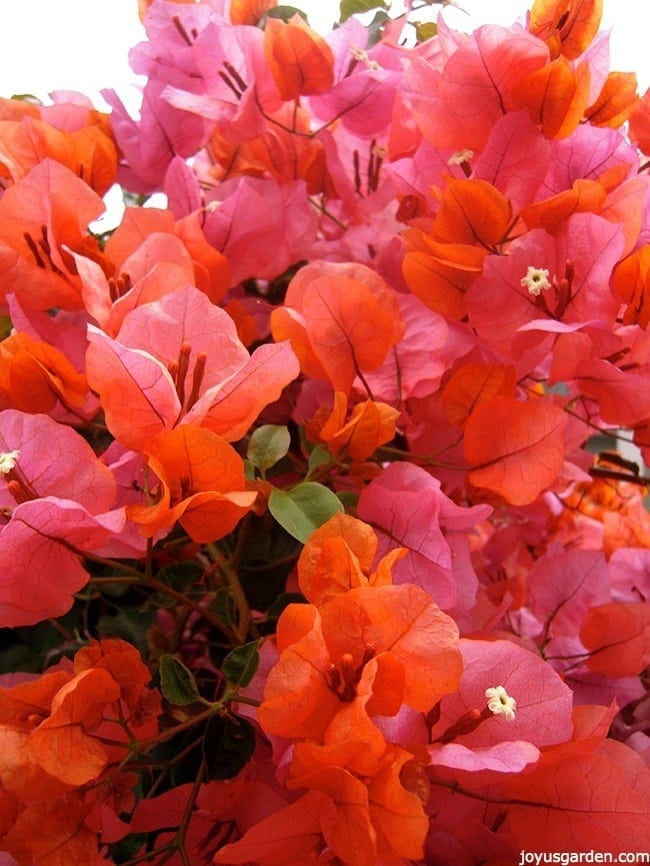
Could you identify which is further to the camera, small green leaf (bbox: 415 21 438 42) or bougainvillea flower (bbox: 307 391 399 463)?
small green leaf (bbox: 415 21 438 42)

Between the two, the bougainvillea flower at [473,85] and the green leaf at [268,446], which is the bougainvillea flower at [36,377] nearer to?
the green leaf at [268,446]

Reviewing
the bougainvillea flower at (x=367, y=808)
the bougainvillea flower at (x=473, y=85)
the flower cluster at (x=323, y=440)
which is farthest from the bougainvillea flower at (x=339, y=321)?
the bougainvillea flower at (x=367, y=808)

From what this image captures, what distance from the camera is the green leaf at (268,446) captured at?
0.47 metres

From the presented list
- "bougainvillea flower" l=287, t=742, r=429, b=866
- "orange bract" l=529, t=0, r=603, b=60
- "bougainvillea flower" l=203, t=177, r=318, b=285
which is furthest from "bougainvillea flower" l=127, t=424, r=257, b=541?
"orange bract" l=529, t=0, r=603, b=60

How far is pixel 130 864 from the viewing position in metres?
0.45

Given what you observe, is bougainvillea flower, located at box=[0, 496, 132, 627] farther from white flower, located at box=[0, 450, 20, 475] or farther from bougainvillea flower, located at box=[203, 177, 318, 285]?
bougainvillea flower, located at box=[203, 177, 318, 285]

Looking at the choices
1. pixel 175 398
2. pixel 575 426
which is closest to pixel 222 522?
pixel 175 398

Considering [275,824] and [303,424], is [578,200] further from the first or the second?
[275,824]

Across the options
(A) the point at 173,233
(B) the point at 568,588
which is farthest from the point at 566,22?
(B) the point at 568,588

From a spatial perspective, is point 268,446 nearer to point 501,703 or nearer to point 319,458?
point 319,458

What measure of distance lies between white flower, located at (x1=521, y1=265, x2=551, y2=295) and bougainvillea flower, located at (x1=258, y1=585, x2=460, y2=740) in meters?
0.19

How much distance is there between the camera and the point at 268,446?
473mm

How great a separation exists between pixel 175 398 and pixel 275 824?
188mm

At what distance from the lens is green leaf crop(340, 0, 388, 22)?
684mm
